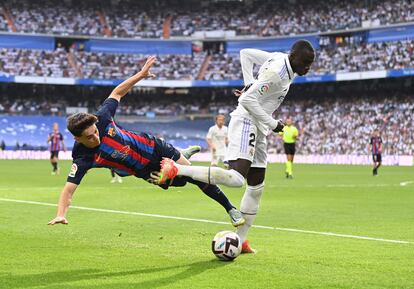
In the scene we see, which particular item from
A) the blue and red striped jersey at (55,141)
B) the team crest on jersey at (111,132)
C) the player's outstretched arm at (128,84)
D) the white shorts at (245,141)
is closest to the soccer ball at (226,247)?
the white shorts at (245,141)

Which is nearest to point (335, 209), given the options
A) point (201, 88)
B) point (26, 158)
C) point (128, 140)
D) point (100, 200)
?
point (100, 200)

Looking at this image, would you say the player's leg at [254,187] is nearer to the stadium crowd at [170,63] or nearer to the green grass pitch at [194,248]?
the green grass pitch at [194,248]

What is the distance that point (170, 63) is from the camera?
78750 millimetres

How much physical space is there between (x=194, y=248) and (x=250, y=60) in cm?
269

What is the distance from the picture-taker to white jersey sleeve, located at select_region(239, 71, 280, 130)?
896 centimetres

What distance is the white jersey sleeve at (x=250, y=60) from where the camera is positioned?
9.71 meters

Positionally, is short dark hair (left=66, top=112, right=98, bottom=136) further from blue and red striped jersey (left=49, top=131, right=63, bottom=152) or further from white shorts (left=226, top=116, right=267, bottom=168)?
blue and red striped jersey (left=49, top=131, right=63, bottom=152)

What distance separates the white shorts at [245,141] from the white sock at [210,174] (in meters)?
0.49

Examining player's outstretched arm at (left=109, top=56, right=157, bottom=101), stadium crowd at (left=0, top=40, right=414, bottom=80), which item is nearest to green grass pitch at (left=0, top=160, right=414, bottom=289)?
player's outstretched arm at (left=109, top=56, right=157, bottom=101)

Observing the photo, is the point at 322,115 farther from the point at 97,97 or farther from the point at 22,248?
the point at 22,248

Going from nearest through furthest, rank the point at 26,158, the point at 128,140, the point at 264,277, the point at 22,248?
the point at 264,277 < the point at 128,140 < the point at 22,248 < the point at 26,158

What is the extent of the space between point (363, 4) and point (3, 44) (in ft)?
124

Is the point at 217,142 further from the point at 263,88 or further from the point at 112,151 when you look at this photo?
the point at 112,151

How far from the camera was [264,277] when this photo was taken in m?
7.47
